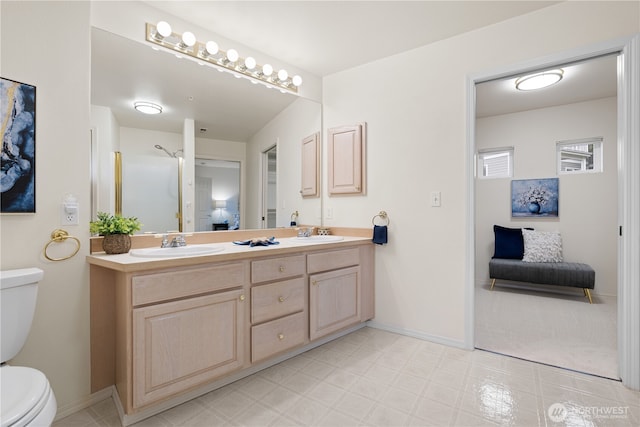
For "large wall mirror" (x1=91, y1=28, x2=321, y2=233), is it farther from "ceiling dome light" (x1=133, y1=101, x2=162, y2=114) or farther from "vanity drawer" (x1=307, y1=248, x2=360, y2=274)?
"vanity drawer" (x1=307, y1=248, x2=360, y2=274)

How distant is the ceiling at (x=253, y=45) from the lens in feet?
6.34

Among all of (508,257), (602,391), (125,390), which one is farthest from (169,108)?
(508,257)

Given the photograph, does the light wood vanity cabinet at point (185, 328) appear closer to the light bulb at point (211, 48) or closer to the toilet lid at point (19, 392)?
the toilet lid at point (19, 392)

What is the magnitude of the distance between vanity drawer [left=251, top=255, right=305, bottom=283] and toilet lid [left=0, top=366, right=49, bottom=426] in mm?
1001

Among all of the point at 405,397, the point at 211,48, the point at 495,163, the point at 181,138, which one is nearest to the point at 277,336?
the point at 405,397

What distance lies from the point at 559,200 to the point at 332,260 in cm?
351

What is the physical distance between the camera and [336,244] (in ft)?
7.88

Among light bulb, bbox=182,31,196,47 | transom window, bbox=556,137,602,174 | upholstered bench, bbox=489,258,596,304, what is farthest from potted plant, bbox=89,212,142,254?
transom window, bbox=556,137,602,174

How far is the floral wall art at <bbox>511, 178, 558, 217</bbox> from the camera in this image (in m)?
4.18

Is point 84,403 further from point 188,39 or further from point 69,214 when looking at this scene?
point 188,39

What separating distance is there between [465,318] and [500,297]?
182 cm

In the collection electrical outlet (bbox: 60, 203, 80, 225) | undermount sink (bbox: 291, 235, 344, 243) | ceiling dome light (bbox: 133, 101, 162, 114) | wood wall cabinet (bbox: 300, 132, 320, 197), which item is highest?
ceiling dome light (bbox: 133, 101, 162, 114)

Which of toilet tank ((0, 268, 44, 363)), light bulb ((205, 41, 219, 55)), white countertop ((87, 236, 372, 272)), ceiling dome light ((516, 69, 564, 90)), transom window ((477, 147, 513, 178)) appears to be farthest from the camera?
transom window ((477, 147, 513, 178))

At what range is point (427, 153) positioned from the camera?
8.25ft
